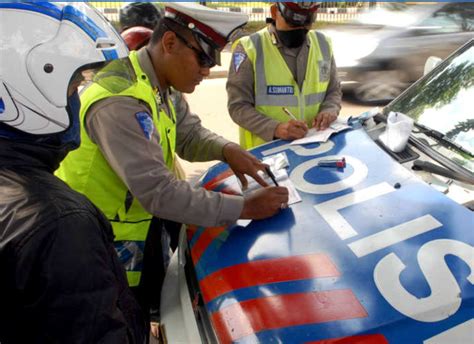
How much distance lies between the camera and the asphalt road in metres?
5.20

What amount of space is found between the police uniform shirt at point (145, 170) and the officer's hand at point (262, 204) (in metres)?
0.03

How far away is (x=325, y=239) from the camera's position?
60.6 inches

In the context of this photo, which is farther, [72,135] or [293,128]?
[293,128]

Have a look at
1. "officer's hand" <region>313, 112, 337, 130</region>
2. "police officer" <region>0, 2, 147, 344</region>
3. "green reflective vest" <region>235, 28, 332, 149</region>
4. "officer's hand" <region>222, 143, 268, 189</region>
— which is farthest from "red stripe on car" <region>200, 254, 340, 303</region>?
"green reflective vest" <region>235, 28, 332, 149</region>

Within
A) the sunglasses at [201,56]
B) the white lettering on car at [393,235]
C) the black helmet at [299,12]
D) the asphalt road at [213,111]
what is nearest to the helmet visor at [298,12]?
the black helmet at [299,12]

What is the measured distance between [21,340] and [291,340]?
0.70 metres

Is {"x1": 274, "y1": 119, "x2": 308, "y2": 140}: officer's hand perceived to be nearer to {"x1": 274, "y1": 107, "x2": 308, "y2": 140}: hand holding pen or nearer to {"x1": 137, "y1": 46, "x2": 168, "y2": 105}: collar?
{"x1": 274, "y1": 107, "x2": 308, "y2": 140}: hand holding pen

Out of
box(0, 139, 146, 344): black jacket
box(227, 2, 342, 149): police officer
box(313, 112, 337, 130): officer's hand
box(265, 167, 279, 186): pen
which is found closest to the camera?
box(0, 139, 146, 344): black jacket

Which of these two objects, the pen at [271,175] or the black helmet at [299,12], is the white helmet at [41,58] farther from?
the black helmet at [299,12]

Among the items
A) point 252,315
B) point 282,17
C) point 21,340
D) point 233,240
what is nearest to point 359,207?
point 233,240

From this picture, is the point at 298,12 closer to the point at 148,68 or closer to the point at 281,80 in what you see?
the point at 281,80

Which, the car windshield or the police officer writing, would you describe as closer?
the car windshield

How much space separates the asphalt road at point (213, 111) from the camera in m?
5.20

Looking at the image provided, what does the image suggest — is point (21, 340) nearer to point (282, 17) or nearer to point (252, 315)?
point (252, 315)
